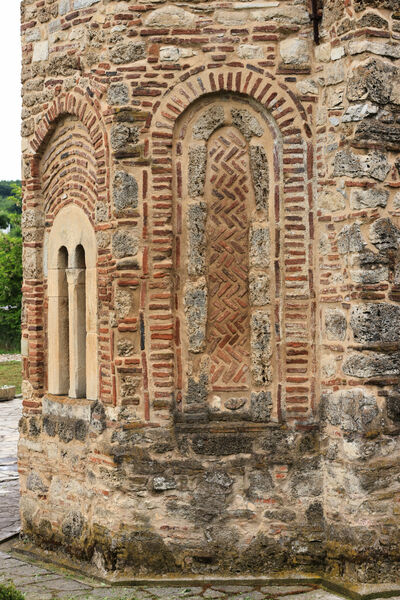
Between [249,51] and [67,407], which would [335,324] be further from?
[67,407]

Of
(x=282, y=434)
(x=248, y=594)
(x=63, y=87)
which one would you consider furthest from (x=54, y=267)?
(x=248, y=594)

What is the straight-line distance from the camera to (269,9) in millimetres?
6629

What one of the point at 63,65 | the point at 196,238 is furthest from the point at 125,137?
the point at 63,65

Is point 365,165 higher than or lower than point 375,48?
lower

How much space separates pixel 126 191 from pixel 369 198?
2.09m

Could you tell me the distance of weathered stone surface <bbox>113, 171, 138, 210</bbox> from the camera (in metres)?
6.67

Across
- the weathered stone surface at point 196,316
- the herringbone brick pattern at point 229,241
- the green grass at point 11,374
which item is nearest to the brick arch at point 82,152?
the herringbone brick pattern at point 229,241

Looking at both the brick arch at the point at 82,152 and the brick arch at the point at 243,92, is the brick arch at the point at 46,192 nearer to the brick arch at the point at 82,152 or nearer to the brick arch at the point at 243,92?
the brick arch at the point at 82,152

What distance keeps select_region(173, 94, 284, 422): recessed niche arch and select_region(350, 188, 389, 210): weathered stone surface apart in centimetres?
71

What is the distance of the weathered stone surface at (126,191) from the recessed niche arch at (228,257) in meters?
0.39

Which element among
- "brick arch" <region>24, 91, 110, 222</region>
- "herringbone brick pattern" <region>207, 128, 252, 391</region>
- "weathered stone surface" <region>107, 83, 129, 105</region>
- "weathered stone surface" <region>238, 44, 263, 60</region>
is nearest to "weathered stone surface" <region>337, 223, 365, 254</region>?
"herringbone brick pattern" <region>207, 128, 252, 391</region>

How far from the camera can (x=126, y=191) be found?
6.67 meters

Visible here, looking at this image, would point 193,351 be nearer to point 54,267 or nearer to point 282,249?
point 282,249

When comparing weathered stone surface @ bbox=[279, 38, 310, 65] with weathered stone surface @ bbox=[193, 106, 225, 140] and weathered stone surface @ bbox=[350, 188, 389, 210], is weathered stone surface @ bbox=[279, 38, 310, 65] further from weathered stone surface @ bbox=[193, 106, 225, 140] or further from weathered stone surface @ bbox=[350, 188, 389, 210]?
weathered stone surface @ bbox=[350, 188, 389, 210]
